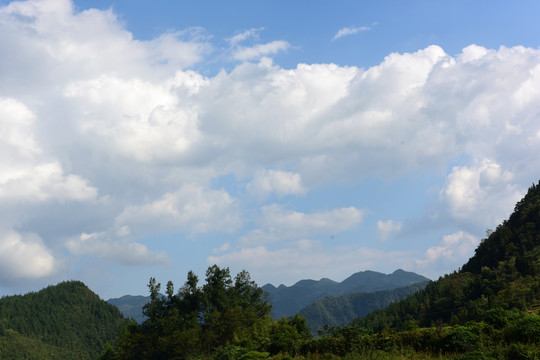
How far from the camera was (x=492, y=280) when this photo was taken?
9388 cm

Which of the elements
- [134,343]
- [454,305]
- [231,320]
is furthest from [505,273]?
[134,343]

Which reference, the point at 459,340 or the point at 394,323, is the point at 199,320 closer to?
the point at 394,323

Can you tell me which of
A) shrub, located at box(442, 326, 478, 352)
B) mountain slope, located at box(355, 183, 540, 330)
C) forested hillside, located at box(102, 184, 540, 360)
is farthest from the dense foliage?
shrub, located at box(442, 326, 478, 352)

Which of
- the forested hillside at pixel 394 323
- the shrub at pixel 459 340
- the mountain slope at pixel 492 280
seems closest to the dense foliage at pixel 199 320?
the forested hillside at pixel 394 323

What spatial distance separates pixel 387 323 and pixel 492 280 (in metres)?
24.4

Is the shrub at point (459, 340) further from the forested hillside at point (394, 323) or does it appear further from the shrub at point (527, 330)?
the shrub at point (527, 330)

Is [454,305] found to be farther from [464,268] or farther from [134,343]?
[134,343]

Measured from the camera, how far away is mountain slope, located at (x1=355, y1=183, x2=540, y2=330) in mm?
74900

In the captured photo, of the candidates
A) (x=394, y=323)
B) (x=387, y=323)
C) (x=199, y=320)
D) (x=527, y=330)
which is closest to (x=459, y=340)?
(x=527, y=330)

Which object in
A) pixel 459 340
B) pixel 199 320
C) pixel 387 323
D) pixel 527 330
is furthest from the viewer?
pixel 387 323

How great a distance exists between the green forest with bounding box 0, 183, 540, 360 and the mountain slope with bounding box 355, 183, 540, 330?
0.96 ft

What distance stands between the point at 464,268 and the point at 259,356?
119687 millimetres

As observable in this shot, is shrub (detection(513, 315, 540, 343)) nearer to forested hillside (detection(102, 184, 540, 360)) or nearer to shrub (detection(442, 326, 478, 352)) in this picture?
forested hillside (detection(102, 184, 540, 360))

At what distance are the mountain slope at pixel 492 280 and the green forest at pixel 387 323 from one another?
0.29 metres
